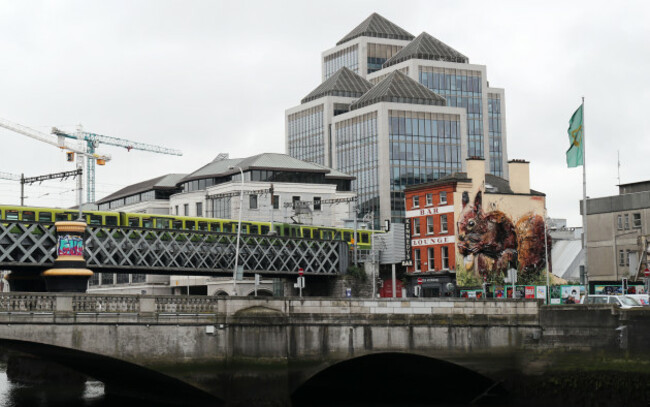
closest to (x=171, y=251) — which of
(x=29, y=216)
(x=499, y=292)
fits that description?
(x=29, y=216)

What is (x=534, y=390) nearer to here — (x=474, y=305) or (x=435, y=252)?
(x=474, y=305)

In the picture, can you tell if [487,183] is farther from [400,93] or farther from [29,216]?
[400,93]

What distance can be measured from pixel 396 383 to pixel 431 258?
39.2 metres

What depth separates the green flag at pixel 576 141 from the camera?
5724 centimetres

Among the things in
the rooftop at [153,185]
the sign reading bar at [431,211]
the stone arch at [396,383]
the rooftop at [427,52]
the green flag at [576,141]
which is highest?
the rooftop at [427,52]

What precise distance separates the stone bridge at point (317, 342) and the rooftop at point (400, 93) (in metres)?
112

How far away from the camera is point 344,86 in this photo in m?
182

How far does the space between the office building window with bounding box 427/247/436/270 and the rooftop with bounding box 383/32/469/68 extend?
291 ft

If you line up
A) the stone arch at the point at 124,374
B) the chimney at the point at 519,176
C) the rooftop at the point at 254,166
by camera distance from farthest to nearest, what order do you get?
the rooftop at the point at 254,166, the chimney at the point at 519,176, the stone arch at the point at 124,374

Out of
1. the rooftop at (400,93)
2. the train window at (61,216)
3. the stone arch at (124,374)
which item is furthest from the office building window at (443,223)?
the rooftop at (400,93)

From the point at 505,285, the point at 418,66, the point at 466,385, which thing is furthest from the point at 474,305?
the point at 418,66

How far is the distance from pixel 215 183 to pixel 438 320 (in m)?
87.1

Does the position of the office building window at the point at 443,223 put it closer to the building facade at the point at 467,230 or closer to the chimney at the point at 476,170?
the building facade at the point at 467,230

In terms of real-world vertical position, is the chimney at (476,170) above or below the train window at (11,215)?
above
